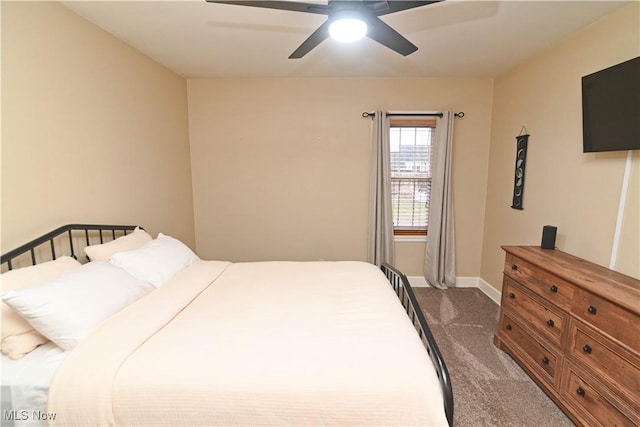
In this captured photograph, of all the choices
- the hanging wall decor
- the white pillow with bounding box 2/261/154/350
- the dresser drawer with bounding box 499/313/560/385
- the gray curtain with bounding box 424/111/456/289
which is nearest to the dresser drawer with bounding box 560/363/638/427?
the dresser drawer with bounding box 499/313/560/385

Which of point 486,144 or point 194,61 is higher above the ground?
point 194,61

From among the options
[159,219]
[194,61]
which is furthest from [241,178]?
[194,61]

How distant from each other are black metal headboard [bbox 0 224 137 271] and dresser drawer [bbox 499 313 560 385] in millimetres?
3298

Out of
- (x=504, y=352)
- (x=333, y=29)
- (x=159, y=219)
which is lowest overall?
(x=504, y=352)

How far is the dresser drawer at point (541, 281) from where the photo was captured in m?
1.82

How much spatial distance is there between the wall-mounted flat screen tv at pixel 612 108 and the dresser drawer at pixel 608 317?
3.12 ft

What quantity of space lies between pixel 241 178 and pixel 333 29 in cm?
246

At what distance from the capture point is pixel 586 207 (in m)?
2.21

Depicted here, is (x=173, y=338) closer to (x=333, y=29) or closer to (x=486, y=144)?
(x=333, y=29)

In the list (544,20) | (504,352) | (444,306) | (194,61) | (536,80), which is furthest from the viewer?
(444,306)

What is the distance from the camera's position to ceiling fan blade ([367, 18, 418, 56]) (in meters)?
1.58

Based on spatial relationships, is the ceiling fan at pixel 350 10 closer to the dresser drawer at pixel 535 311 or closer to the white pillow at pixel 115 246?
the white pillow at pixel 115 246

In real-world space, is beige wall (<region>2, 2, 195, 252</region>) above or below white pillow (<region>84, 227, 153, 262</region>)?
above

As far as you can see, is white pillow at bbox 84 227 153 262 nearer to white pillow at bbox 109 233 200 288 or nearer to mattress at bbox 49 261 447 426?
white pillow at bbox 109 233 200 288
